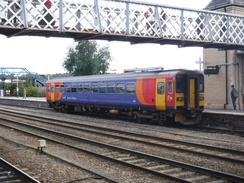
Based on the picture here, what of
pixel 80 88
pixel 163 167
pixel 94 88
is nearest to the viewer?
pixel 163 167

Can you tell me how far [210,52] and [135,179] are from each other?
19182mm

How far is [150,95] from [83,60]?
1688 inches

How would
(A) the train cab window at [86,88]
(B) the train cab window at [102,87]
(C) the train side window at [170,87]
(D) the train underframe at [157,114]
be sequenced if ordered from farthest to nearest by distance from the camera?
1. (A) the train cab window at [86,88]
2. (B) the train cab window at [102,87]
3. (D) the train underframe at [157,114]
4. (C) the train side window at [170,87]

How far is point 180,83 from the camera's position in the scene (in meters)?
16.4

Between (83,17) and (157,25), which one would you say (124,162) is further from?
(157,25)

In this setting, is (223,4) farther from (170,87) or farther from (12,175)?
(12,175)

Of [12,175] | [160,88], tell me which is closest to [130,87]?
[160,88]

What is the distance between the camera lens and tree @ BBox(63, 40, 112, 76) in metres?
58.7

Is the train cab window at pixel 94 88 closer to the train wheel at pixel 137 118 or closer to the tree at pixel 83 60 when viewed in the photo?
the train wheel at pixel 137 118

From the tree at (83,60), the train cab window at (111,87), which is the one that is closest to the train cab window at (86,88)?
the train cab window at (111,87)

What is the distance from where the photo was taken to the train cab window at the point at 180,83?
642 inches

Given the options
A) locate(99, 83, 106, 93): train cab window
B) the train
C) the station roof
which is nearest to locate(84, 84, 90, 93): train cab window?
the train

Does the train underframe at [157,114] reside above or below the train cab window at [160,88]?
below

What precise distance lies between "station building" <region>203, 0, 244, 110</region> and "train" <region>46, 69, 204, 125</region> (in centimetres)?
657
